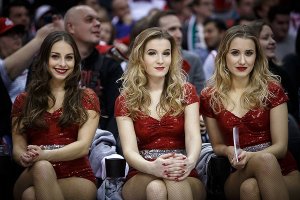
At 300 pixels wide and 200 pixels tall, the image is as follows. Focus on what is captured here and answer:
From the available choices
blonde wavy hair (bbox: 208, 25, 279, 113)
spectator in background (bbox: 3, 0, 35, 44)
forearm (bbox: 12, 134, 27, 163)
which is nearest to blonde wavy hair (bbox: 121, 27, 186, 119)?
blonde wavy hair (bbox: 208, 25, 279, 113)

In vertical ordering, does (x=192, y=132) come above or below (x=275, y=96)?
below

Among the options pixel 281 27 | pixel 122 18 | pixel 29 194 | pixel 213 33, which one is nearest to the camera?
pixel 29 194

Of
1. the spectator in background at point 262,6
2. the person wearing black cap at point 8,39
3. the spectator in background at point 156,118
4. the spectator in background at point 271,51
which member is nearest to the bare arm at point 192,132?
the spectator in background at point 156,118

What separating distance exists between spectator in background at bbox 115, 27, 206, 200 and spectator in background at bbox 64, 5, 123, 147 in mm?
825

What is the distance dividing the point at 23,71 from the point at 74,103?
4.85 feet

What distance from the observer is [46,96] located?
494cm

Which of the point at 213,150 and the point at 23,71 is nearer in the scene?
the point at 213,150

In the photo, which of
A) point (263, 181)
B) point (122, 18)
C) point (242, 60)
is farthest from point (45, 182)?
point (122, 18)

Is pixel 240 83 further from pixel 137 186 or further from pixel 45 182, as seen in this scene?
pixel 45 182

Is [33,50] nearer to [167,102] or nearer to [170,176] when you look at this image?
[167,102]

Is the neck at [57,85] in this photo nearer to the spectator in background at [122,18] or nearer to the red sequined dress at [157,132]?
the red sequined dress at [157,132]

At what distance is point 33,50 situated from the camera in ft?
19.0

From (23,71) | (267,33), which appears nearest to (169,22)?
(267,33)

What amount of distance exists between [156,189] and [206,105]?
2.78 feet
